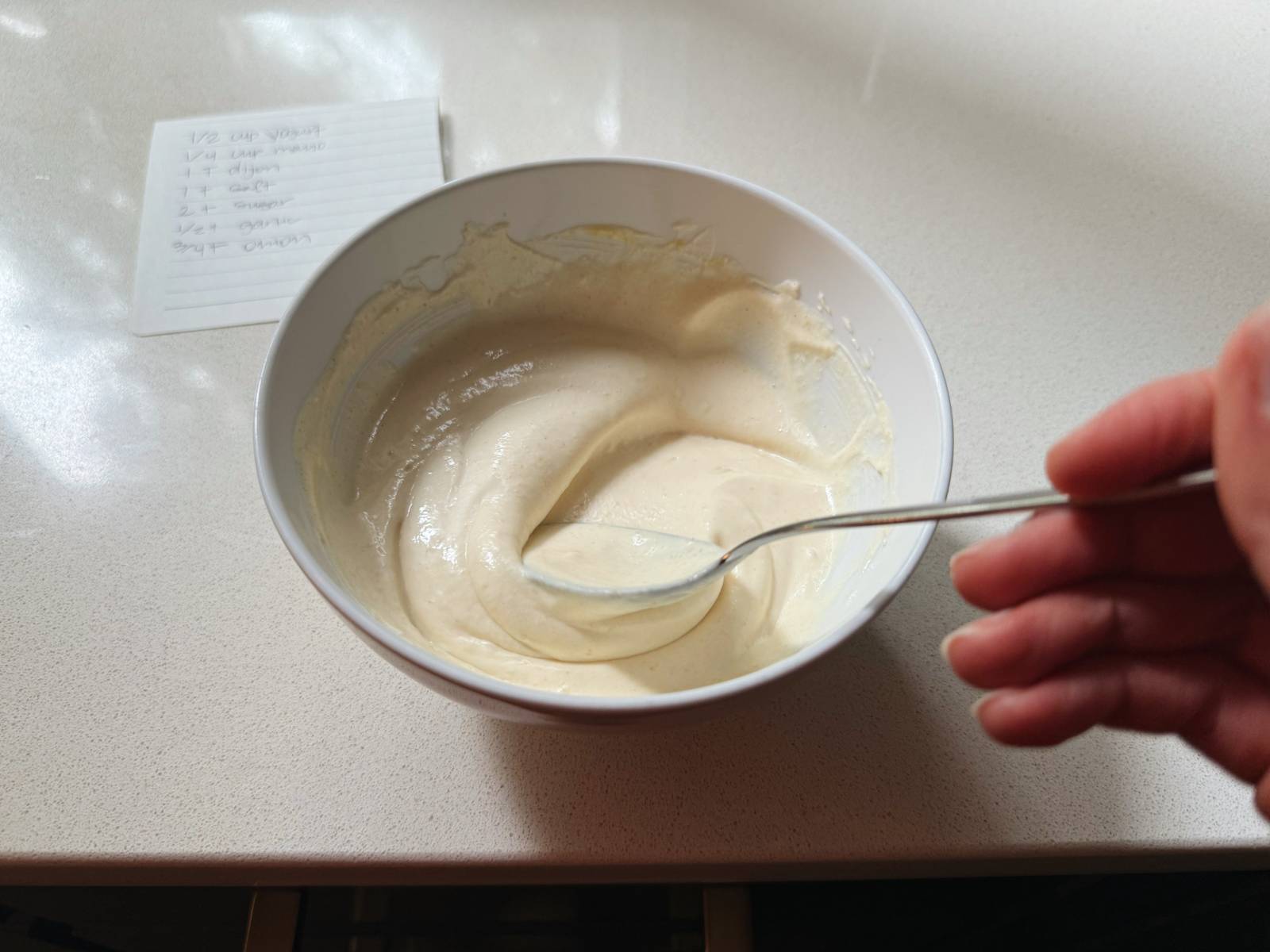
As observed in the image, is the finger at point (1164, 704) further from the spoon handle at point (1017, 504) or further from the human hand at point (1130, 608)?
the spoon handle at point (1017, 504)

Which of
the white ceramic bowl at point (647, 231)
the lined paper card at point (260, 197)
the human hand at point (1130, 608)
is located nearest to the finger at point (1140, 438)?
the human hand at point (1130, 608)

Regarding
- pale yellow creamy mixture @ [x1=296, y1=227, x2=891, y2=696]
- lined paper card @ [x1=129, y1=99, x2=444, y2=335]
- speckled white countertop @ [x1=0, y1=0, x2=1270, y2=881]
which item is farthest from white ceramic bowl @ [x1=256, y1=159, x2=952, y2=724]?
lined paper card @ [x1=129, y1=99, x2=444, y2=335]

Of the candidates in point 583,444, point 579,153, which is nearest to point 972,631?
point 583,444

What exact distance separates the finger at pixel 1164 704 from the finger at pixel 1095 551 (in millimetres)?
56

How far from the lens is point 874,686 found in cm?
68

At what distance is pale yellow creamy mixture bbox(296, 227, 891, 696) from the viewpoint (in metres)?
0.67

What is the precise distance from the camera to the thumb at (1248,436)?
0.40m

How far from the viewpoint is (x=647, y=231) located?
79cm

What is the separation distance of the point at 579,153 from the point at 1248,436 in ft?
2.77

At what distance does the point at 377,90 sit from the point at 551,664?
33.7 inches

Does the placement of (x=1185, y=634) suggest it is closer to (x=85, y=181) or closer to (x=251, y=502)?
(x=251, y=502)

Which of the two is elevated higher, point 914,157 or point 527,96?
point 527,96

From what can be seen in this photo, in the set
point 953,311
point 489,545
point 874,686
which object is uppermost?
point 953,311

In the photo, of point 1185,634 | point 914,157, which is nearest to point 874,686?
point 1185,634
